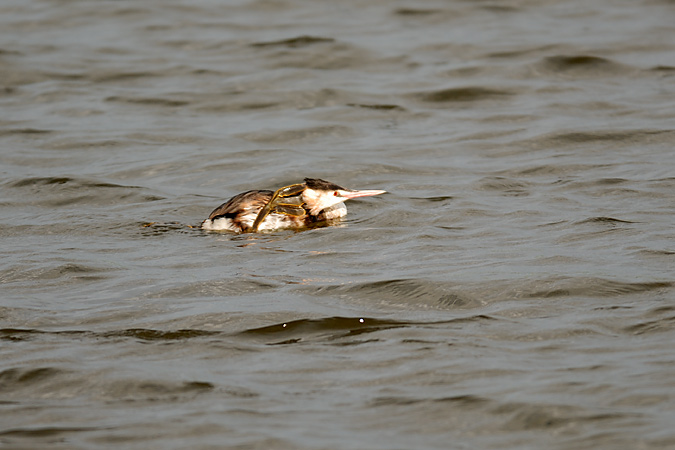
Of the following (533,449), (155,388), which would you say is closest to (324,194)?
(155,388)

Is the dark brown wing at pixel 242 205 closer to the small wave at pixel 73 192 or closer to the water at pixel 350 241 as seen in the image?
the water at pixel 350 241

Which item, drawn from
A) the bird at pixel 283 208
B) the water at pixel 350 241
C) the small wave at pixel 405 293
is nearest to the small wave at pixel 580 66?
the water at pixel 350 241

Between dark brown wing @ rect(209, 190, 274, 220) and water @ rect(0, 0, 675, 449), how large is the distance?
0.80 feet

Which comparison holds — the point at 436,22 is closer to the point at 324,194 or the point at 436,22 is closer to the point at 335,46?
the point at 335,46

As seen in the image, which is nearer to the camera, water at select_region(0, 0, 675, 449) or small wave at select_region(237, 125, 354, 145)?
water at select_region(0, 0, 675, 449)

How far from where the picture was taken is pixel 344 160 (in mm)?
10898

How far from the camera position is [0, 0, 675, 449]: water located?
4727mm

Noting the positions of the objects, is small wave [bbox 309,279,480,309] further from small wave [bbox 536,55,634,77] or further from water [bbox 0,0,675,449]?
small wave [bbox 536,55,634,77]

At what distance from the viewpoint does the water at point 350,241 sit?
473 centimetres

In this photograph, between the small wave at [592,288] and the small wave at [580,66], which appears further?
the small wave at [580,66]

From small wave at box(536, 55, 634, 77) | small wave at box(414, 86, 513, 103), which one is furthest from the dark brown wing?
small wave at box(536, 55, 634, 77)

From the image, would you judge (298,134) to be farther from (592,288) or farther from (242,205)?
(592,288)

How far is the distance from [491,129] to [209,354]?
725 cm

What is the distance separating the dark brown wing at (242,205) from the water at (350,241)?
243 millimetres
